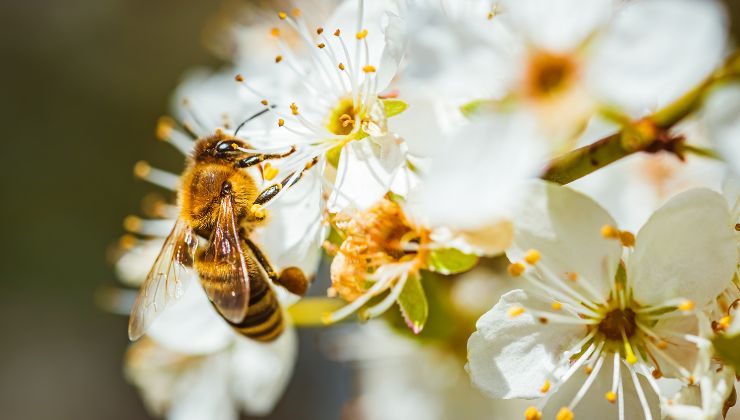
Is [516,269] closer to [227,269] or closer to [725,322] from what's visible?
[725,322]

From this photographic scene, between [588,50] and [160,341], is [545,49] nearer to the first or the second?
[588,50]

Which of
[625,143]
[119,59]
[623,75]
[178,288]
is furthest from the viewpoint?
[119,59]

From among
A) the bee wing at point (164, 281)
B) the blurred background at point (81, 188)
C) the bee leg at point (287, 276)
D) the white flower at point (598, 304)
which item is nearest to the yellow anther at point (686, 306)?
the white flower at point (598, 304)

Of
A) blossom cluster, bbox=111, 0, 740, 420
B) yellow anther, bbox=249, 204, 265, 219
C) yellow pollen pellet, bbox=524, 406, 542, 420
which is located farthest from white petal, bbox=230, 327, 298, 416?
yellow pollen pellet, bbox=524, 406, 542, 420

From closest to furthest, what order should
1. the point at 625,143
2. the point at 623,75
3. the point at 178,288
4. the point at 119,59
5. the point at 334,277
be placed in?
the point at 623,75, the point at 625,143, the point at 334,277, the point at 178,288, the point at 119,59

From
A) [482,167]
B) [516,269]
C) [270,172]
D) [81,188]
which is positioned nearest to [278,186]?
[270,172]

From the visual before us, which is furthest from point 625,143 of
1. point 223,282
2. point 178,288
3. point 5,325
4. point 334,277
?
point 5,325

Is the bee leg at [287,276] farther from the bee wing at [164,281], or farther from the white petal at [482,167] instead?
the white petal at [482,167]
